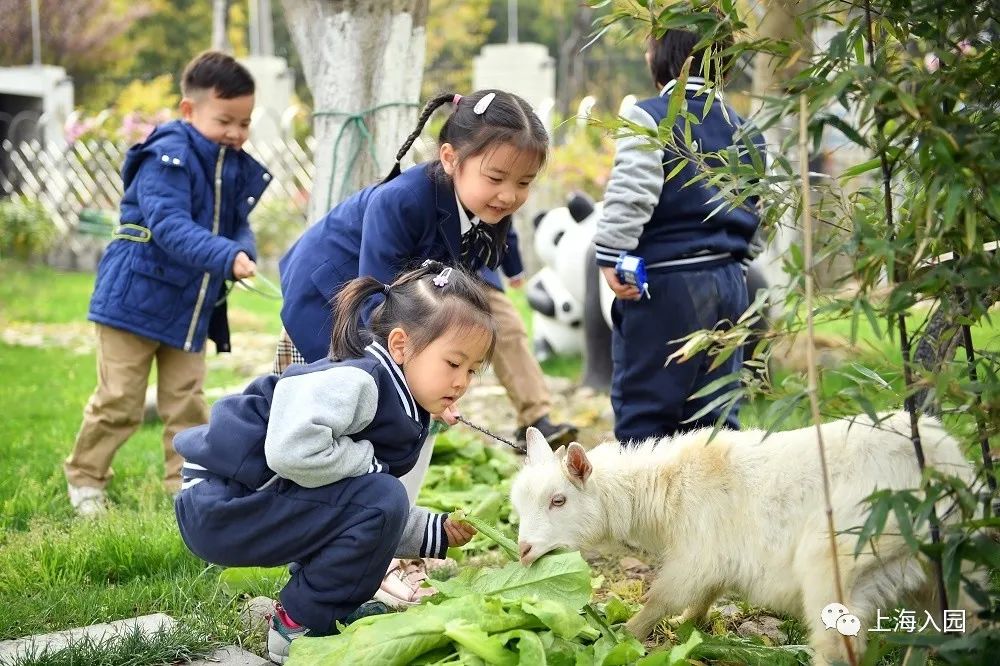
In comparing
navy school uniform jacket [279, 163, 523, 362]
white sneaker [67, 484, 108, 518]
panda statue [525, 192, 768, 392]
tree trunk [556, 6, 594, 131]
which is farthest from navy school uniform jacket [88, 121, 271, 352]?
tree trunk [556, 6, 594, 131]

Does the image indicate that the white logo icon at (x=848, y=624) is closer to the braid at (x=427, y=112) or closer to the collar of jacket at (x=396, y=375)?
the collar of jacket at (x=396, y=375)

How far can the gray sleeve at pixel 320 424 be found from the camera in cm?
280

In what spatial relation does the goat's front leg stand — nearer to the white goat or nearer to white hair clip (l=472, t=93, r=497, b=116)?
the white goat

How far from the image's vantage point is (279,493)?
297 cm

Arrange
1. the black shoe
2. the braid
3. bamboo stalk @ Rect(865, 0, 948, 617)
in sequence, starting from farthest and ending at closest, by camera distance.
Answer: the black shoe → the braid → bamboo stalk @ Rect(865, 0, 948, 617)

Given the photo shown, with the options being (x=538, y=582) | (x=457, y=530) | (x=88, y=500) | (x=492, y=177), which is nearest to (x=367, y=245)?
(x=492, y=177)

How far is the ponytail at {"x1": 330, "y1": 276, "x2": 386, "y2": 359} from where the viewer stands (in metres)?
3.06

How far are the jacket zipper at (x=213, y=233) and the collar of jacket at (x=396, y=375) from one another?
6.19 feet

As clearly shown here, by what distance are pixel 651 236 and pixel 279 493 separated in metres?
1.99

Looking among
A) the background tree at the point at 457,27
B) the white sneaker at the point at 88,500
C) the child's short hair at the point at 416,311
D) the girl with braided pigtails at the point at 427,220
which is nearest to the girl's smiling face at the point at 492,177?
the girl with braided pigtails at the point at 427,220

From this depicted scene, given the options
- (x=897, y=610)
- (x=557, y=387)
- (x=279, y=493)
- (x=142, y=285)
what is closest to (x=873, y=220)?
(x=897, y=610)

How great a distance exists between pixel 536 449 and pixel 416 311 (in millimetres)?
613

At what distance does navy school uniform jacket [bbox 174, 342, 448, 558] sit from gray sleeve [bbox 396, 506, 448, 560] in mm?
186

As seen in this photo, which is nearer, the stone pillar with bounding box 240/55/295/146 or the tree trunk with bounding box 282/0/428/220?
the tree trunk with bounding box 282/0/428/220
